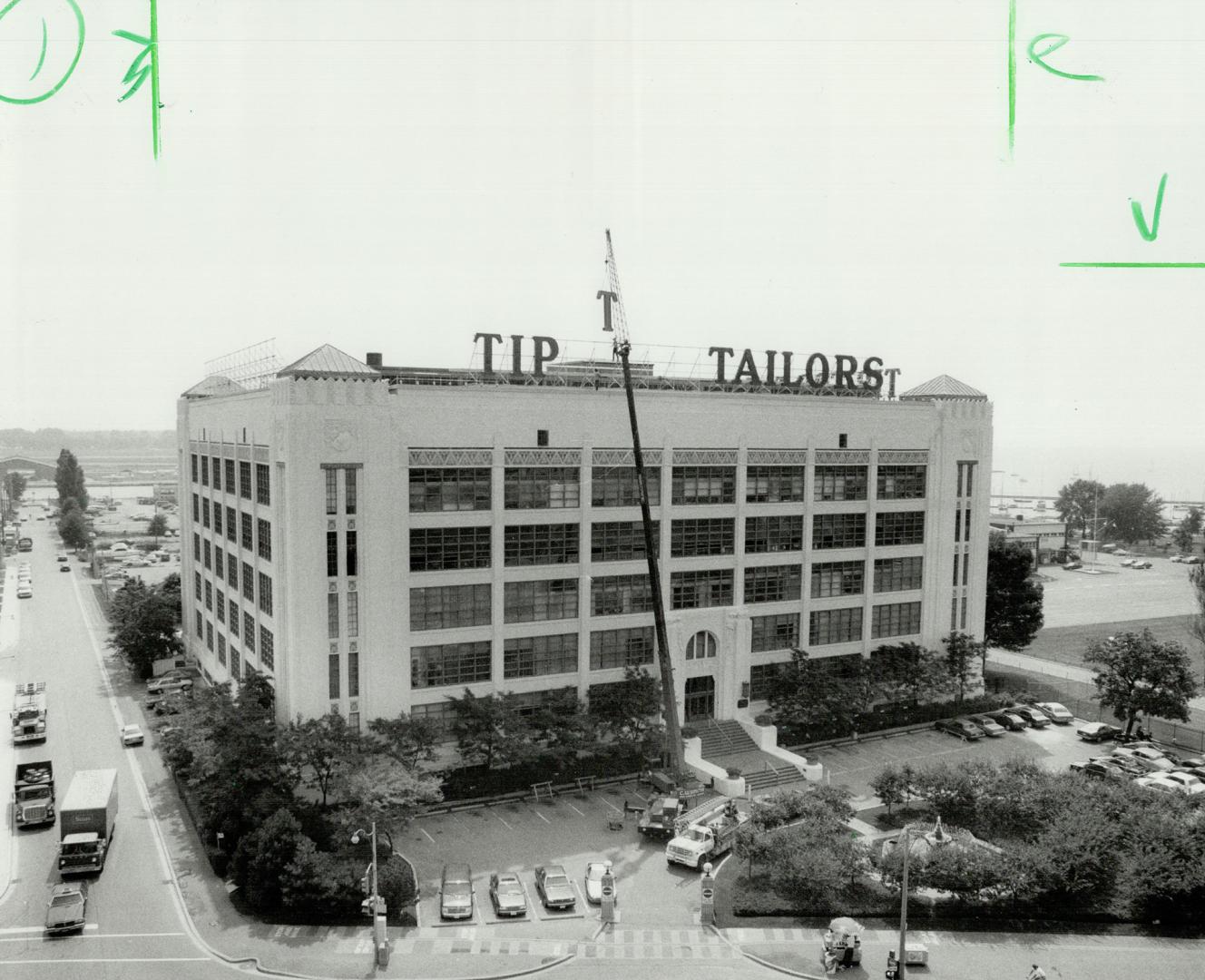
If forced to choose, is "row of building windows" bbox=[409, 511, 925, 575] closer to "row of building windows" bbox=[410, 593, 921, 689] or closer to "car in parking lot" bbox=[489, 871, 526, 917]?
"row of building windows" bbox=[410, 593, 921, 689]

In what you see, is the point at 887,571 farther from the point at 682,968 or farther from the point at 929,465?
the point at 682,968

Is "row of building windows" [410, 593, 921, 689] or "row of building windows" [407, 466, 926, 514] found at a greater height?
"row of building windows" [407, 466, 926, 514]

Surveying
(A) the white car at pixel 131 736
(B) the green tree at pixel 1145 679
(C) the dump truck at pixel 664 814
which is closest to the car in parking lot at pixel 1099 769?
(B) the green tree at pixel 1145 679

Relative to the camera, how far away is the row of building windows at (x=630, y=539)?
64.2 m

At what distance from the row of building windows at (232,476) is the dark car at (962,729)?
176 feet

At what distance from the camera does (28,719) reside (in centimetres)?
7225

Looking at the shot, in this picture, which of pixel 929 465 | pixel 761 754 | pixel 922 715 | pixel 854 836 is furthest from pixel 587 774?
pixel 929 465

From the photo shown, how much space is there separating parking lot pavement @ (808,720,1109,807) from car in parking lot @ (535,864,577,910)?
80.4 feet

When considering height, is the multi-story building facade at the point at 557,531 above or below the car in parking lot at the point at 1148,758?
above

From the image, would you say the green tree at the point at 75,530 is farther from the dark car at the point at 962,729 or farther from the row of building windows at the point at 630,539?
the dark car at the point at 962,729

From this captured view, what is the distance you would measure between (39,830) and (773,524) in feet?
173

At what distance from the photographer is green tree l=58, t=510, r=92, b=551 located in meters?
176

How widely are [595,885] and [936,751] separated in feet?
113

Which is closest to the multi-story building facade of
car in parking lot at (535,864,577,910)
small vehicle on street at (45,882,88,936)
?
small vehicle on street at (45,882,88,936)
